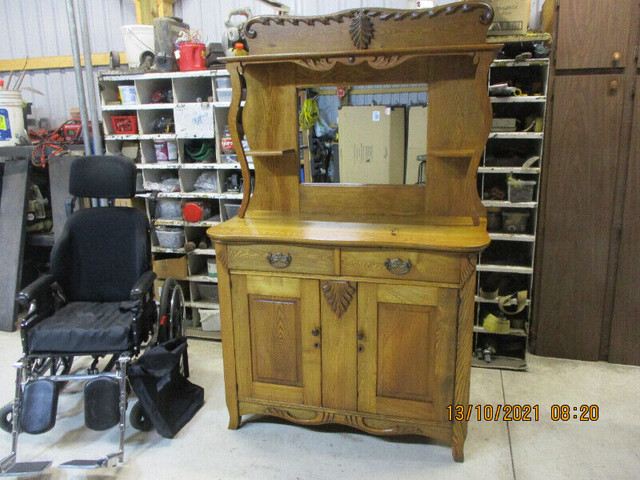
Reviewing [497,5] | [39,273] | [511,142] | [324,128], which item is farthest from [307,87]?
[39,273]

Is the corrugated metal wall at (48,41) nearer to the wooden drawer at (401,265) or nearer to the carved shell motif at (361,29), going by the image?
the carved shell motif at (361,29)

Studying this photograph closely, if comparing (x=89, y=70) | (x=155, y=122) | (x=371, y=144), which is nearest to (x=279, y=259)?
(x=371, y=144)

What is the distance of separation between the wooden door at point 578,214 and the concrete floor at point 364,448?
379mm

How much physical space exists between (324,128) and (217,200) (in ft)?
3.80

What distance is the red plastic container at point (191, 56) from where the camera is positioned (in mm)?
3039

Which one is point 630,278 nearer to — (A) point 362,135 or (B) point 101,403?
(A) point 362,135

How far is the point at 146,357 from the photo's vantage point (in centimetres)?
226

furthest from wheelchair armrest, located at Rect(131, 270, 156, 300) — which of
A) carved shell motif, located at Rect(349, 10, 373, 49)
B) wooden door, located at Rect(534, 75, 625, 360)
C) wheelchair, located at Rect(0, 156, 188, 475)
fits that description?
wooden door, located at Rect(534, 75, 625, 360)

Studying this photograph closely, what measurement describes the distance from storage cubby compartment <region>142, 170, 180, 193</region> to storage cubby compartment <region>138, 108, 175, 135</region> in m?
0.28

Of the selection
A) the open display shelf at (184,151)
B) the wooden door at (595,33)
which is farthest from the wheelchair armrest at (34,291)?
the wooden door at (595,33)

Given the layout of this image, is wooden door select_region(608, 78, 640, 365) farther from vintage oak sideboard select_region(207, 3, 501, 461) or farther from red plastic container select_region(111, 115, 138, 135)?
red plastic container select_region(111, 115, 138, 135)

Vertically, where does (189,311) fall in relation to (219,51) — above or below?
below

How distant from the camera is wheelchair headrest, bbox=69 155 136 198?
2.48m

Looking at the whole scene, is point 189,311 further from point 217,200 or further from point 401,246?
point 401,246
